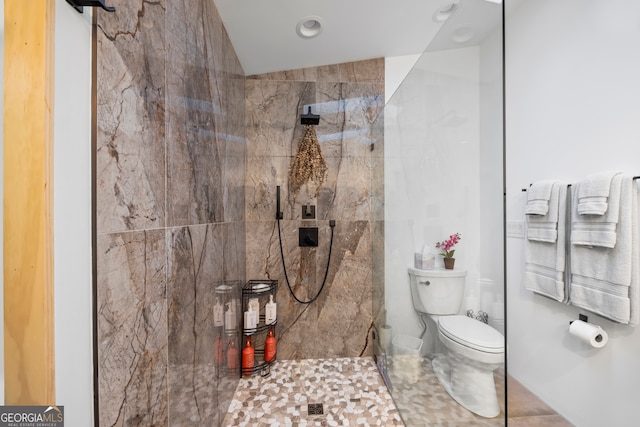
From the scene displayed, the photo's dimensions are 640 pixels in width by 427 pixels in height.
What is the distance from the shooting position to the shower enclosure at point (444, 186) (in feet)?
2.61

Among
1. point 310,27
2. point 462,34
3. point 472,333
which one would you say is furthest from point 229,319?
point 310,27

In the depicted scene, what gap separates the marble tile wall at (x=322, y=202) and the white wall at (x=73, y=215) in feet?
4.92

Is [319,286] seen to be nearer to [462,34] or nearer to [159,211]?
[159,211]

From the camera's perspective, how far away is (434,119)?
3.67ft

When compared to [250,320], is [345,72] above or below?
above

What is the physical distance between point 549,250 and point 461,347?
3.36 ft

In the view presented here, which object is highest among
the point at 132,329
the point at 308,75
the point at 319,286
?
the point at 308,75

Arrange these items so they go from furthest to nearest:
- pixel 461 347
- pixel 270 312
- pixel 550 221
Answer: pixel 270 312, pixel 550 221, pixel 461 347

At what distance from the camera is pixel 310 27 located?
1.63 m

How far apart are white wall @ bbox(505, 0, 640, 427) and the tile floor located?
0.63ft

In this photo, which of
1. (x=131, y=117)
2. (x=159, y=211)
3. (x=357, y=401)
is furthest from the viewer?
(x=357, y=401)

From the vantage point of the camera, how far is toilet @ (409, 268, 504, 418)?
0.82m

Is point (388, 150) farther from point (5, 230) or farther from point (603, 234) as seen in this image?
point (5, 230)

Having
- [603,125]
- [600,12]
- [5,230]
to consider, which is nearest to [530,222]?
[603,125]
